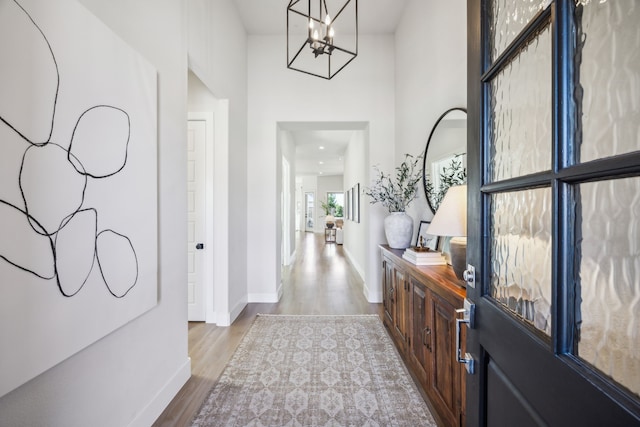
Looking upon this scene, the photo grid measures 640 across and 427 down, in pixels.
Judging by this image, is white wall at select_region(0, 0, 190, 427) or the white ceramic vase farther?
the white ceramic vase

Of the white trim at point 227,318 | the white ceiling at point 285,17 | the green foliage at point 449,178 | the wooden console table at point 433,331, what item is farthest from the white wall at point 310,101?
the wooden console table at point 433,331

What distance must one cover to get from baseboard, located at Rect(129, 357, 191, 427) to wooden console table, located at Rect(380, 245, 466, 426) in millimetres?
1666

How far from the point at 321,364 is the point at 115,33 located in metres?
2.53

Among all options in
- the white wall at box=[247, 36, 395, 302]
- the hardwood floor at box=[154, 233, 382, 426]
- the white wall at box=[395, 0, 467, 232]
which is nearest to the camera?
the hardwood floor at box=[154, 233, 382, 426]

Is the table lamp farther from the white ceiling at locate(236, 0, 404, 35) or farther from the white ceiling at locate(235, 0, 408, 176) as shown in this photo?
the white ceiling at locate(236, 0, 404, 35)

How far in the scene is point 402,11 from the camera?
369 cm

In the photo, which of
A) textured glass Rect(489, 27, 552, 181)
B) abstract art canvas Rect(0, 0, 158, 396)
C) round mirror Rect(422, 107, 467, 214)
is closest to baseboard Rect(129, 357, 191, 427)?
abstract art canvas Rect(0, 0, 158, 396)

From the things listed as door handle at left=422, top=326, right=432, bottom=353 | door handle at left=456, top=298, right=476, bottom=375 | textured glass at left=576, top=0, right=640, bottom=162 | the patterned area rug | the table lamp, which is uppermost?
textured glass at left=576, top=0, right=640, bottom=162

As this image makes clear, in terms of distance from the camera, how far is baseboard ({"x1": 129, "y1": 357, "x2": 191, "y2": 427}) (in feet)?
5.60

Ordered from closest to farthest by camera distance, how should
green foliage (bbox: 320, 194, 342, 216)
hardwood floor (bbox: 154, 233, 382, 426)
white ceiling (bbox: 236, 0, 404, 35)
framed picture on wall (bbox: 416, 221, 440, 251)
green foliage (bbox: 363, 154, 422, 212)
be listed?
hardwood floor (bbox: 154, 233, 382, 426)
framed picture on wall (bbox: 416, 221, 440, 251)
green foliage (bbox: 363, 154, 422, 212)
white ceiling (bbox: 236, 0, 404, 35)
green foliage (bbox: 320, 194, 342, 216)

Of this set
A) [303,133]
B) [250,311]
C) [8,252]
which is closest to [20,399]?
[8,252]

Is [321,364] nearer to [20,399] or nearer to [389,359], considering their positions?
[389,359]

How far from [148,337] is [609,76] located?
2178 mm

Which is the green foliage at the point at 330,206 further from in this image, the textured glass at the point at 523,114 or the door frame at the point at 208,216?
the textured glass at the point at 523,114
